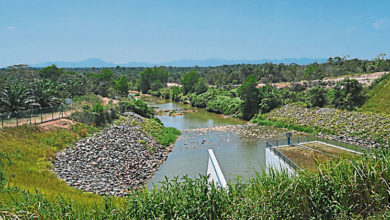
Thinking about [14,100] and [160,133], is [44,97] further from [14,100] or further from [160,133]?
[160,133]

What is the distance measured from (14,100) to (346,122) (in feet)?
93.9

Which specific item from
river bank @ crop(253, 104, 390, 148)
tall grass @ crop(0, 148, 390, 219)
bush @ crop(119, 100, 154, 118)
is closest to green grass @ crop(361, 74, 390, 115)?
river bank @ crop(253, 104, 390, 148)

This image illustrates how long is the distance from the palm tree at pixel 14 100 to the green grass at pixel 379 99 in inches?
1214

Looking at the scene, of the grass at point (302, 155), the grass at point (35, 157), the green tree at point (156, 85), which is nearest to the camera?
the grass at point (35, 157)

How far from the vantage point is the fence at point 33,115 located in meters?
16.5

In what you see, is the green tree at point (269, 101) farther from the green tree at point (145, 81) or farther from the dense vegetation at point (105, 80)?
the green tree at point (145, 81)

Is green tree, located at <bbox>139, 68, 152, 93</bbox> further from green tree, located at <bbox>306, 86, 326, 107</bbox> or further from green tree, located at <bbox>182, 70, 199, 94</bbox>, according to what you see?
green tree, located at <bbox>306, 86, 326, 107</bbox>

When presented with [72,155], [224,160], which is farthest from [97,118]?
[224,160]

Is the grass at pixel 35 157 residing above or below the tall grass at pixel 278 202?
below

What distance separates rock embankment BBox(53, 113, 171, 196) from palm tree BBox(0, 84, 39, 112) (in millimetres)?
6006

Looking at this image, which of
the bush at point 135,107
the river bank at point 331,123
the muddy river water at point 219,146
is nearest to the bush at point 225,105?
the muddy river water at point 219,146

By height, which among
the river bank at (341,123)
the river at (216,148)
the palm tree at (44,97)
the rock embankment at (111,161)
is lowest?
the river at (216,148)

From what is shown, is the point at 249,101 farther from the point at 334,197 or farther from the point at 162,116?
the point at 334,197

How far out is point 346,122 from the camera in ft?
87.4
